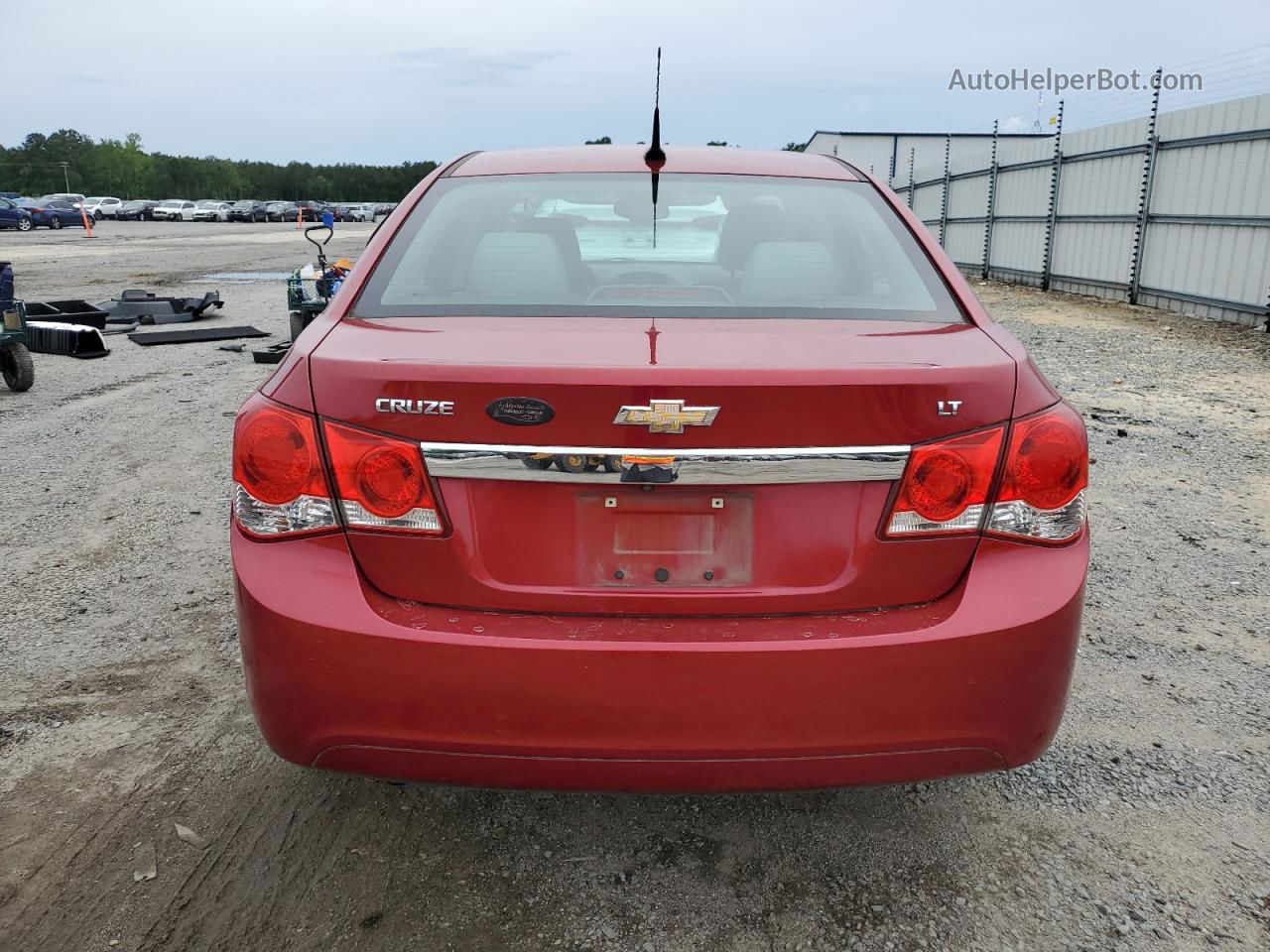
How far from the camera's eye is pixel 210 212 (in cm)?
6862

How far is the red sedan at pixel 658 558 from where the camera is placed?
1.84 meters

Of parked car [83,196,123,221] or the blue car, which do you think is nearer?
the blue car

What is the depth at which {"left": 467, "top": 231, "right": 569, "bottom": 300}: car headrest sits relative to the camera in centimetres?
239

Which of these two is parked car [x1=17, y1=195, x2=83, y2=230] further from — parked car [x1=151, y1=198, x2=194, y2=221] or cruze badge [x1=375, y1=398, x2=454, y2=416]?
cruze badge [x1=375, y1=398, x2=454, y2=416]

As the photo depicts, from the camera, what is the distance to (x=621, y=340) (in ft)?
6.55

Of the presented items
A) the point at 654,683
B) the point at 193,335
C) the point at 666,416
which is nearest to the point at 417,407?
the point at 666,416

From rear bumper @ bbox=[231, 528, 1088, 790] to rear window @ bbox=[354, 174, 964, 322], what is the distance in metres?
0.70

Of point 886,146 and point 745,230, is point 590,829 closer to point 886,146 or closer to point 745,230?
point 745,230

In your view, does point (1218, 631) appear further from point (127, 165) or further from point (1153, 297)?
point (127, 165)

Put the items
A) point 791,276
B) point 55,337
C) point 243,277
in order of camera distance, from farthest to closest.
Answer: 1. point 243,277
2. point 55,337
3. point 791,276

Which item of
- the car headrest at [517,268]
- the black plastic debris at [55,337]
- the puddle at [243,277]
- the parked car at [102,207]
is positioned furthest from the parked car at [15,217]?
the car headrest at [517,268]

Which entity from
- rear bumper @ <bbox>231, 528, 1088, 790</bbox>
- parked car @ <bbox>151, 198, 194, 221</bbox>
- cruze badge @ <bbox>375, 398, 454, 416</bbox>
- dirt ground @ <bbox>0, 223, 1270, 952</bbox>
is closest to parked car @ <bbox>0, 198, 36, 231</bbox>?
parked car @ <bbox>151, 198, 194, 221</bbox>

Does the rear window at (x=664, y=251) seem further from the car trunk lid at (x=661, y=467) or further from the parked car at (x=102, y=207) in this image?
the parked car at (x=102, y=207)

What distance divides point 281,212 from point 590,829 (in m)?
77.7
